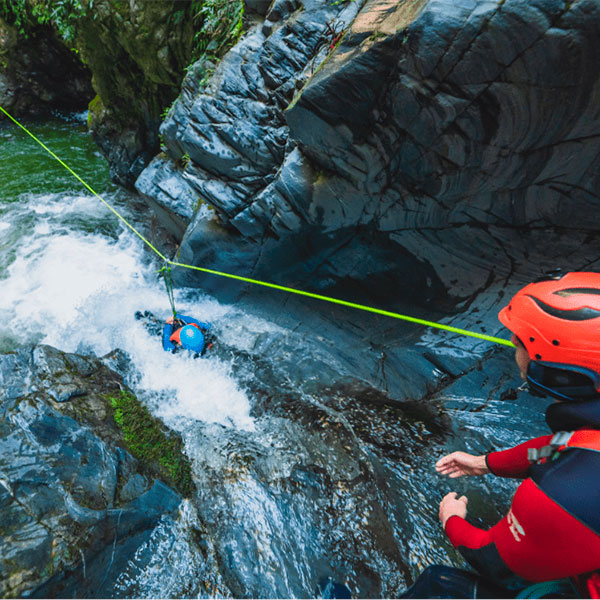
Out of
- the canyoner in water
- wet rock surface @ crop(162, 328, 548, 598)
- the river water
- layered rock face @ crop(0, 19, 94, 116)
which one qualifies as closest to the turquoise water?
layered rock face @ crop(0, 19, 94, 116)

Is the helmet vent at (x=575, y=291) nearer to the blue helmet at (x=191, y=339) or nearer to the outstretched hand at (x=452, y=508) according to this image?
the outstretched hand at (x=452, y=508)

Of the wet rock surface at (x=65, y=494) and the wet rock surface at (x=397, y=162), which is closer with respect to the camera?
the wet rock surface at (x=65, y=494)

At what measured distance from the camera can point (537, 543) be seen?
1.20 m

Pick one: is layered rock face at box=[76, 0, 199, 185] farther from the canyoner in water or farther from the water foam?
the canyoner in water

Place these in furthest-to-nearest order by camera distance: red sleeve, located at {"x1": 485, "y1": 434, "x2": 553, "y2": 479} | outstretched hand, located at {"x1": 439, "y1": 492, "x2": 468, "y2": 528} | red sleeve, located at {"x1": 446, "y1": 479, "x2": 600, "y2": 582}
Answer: outstretched hand, located at {"x1": 439, "y1": 492, "x2": 468, "y2": 528}
red sleeve, located at {"x1": 485, "y1": 434, "x2": 553, "y2": 479}
red sleeve, located at {"x1": 446, "y1": 479, "x2": 600, "y2": 582}

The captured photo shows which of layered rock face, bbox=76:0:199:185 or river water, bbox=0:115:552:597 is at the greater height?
layered rock face, bbox=76:0:199:185

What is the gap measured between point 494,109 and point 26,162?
1171 centimetres

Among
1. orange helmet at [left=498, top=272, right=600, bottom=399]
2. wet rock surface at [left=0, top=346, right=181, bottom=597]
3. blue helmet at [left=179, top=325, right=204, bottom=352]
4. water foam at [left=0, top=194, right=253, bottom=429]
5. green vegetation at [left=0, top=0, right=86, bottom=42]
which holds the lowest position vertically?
water foam at [left=0, top=194, right=253, bottom=429]

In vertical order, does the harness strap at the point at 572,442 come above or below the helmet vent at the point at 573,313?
below

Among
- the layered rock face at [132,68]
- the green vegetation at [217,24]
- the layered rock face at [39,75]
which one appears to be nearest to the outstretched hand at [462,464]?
the green vegetation at [217,24]

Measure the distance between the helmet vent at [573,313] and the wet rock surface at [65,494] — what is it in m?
2.67

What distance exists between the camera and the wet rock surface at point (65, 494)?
1.74 metres

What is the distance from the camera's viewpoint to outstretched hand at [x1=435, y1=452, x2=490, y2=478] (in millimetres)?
1859

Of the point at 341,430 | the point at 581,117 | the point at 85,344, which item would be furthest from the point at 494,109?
the point at 85,344
